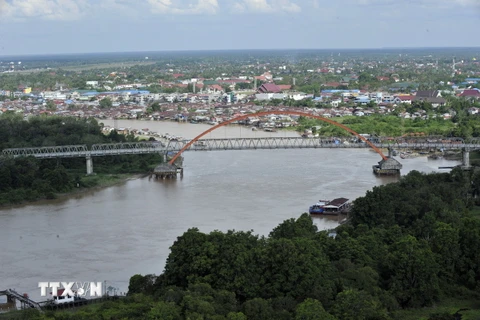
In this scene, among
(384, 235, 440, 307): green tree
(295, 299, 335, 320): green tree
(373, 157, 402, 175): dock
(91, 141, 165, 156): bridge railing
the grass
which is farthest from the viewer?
(91, 141, 165, 156): bridge railing

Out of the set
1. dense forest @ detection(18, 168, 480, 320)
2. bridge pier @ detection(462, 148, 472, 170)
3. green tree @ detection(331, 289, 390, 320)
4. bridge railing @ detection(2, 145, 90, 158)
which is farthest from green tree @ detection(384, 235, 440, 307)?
bridge railing @ detection(2, 145, 90, 158)

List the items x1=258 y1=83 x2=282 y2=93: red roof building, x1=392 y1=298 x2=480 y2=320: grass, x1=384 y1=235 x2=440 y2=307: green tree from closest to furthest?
x1=392 y1=298 x2=480 y2=320: grass → x1=384 y1=235 x2=440 y2=307: green tree → x1=258 y1=83 x2=282 y2=93: red roof building

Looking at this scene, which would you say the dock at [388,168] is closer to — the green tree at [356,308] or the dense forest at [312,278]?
the dense forest at [312,278]

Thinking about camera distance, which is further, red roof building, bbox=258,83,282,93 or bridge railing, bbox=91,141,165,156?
red roof building, bbox=258,83,282,93

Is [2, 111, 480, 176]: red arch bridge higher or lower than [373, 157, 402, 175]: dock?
higher

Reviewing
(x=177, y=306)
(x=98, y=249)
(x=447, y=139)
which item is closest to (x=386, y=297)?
(x=177, y=306)

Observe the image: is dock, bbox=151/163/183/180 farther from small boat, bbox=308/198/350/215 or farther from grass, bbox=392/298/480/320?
grass, bbox=392/298/480/320
